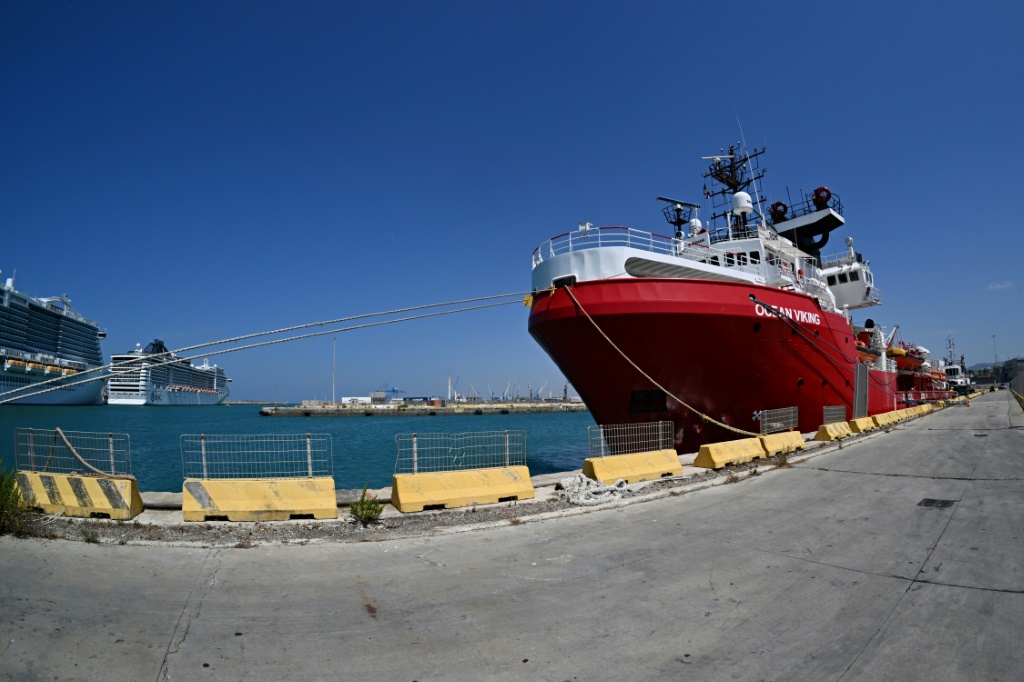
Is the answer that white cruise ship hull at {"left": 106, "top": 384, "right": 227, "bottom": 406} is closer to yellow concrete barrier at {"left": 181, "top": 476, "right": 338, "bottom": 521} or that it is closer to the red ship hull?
the red ship hull

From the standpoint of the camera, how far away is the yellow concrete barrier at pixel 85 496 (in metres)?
6.77

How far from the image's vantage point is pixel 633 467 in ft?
31.6

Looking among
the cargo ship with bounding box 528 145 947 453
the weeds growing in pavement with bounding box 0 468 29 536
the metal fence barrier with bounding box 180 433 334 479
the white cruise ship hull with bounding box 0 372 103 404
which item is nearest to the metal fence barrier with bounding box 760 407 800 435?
the cargo ship with bounding box 528 145 947 453

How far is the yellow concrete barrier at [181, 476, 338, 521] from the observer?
6719 mm

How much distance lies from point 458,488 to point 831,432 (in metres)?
13.2

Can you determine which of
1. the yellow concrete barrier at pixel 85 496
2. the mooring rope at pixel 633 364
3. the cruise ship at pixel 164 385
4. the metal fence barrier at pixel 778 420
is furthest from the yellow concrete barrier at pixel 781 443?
the cruise ship at pixel 164 385

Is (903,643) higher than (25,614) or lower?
lower

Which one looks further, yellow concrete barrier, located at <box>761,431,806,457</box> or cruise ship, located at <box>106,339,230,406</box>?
cruise ship, located at <box>106,339,230,406</box>

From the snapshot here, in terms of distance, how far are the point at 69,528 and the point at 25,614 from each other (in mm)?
3060

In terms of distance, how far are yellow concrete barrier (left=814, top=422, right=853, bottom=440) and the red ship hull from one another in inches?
48.8

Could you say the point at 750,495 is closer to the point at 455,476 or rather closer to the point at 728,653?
the point at 455,476

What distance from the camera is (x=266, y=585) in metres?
4.55

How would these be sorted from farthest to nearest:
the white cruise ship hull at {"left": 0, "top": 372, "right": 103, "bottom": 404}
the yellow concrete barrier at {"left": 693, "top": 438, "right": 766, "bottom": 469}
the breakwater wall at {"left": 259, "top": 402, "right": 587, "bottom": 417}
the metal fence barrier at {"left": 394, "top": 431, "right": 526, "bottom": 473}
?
the breakwater wall at {"left": 259, "top": 402, "right": 587, "bottom": 417}
the white cruise ship hull at {"left": 0, "top": 372, "right": 103, "bottom": 404}
the yellow concrete barrier at {"left": 693, "top": 438, "right": 766, "bottom": 469}
the metal fence barrier at {"left": 394, "top": 431, "right": 526, "bottom": 473}

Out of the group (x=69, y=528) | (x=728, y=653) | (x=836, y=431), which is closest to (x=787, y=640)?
(x=728, y=653)
